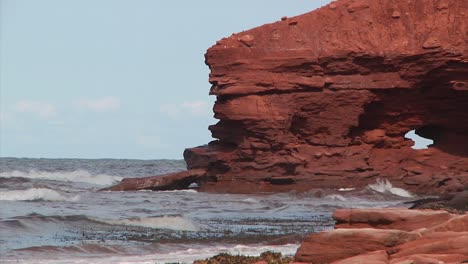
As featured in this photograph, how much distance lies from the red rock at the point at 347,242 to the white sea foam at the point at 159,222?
10913 mm

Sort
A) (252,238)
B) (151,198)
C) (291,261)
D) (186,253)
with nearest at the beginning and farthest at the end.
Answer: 1. (291,261)
2. (186,253)
3. (252,238)
4. (151,198)

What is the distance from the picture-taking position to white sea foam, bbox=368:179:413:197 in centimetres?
3827

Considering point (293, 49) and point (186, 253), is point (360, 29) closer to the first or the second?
point (293, 49)

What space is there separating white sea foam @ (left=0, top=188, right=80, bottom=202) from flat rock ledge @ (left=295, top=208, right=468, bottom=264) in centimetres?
Answer: 2206

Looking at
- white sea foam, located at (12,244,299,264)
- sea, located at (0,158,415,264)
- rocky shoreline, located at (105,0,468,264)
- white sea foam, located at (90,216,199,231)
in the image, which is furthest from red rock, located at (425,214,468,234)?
rocky shoreline, located at (105,0,468,264)

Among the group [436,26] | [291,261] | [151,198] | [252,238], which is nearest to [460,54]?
[436,26]

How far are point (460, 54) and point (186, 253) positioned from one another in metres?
25.0

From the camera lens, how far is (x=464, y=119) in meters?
41.7

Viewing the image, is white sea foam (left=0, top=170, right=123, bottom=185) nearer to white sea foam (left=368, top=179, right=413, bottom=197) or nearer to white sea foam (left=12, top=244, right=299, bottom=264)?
white sea foam (left=368, top=179, right=413, bottom=197)

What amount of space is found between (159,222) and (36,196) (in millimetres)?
13411

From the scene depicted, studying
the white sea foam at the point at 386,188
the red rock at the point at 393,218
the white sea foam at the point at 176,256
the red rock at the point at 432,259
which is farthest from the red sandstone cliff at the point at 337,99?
the red rock at the point at 432,259

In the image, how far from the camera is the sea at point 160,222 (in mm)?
17453

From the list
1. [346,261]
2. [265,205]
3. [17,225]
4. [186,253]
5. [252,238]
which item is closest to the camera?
[346,261]

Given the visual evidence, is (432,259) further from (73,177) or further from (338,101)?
(73,177)
